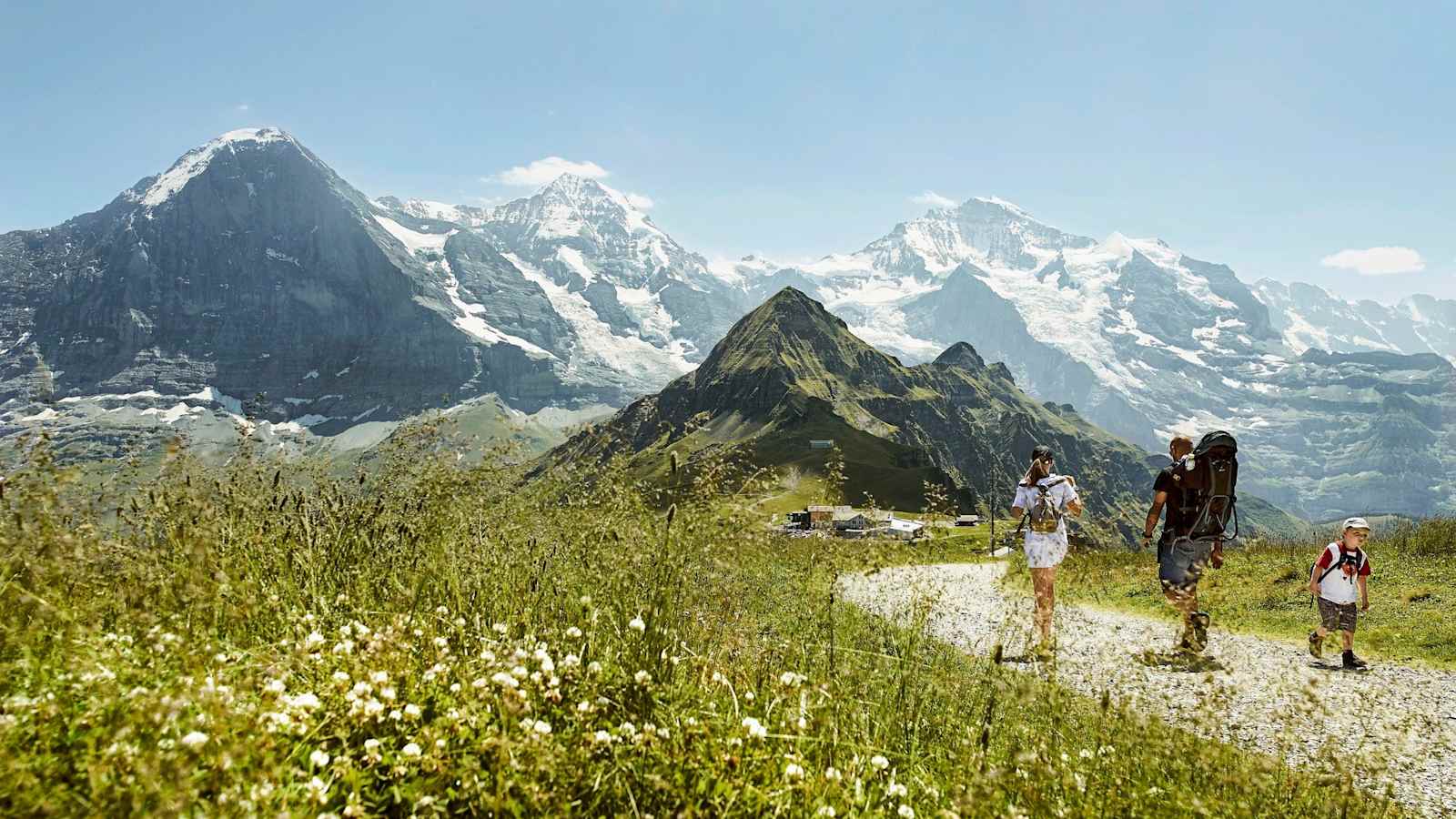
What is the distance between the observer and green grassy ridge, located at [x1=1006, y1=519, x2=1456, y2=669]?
13.3 metres

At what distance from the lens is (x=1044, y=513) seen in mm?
13047

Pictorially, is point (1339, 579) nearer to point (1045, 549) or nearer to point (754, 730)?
point (1045, 549)

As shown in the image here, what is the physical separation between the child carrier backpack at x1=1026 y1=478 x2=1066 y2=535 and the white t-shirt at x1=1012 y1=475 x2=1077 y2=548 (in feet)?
0.08

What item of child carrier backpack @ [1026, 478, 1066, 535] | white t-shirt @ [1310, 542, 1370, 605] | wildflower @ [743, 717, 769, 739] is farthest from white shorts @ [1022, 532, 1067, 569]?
wildflower @ [743, 717, 769, 739]

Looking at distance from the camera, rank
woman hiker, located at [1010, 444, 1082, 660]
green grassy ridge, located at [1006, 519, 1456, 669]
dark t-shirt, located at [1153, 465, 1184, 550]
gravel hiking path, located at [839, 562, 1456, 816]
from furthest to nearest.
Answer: green grassy ridge, located at [1006, 519, 1456, 669], woman hiker, located at [1010, 444, 1082, 660], dark t-shirt, located at [1153, 465, 1184, 550], gravel hiking path, located at [839, 562, 1456, 816]

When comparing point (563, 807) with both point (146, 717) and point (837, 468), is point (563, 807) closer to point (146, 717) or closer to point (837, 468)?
point (146, 717)

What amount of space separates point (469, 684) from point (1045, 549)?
1163 cm

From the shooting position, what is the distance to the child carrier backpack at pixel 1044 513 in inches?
513

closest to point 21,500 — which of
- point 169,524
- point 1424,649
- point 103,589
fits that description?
point 103,589

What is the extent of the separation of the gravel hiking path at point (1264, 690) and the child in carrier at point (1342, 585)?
42cm

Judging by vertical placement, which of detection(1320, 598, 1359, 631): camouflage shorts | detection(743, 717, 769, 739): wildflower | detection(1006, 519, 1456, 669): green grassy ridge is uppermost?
detection(743, 717, 769, 739): wildflower

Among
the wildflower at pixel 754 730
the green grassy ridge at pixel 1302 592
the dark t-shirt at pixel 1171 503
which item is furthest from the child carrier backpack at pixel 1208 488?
the wildflower at pixel 754 730

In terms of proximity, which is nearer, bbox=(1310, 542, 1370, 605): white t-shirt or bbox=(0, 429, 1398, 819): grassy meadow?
bbox=(0, 429, 1398, 819): grassy meadow

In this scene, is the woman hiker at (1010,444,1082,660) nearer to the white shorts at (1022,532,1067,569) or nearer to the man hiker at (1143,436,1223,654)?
the white shorts at (1022,532,1067,569)
